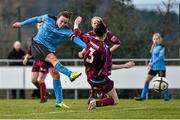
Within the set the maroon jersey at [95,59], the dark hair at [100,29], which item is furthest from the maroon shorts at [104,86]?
the dark hair at [100,29]

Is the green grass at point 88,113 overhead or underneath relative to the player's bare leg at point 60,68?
underneath

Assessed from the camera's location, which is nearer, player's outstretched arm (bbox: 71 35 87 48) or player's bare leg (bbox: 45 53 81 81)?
player's bare leg (bbox: 45 53 81 81)

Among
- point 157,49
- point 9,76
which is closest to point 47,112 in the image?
point 157,49

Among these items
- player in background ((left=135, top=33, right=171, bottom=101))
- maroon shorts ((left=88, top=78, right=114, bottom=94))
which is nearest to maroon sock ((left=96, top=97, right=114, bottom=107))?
maroon shorts ((left=88, top=78, right=114, bottom=94))

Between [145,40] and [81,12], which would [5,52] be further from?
[145,40]

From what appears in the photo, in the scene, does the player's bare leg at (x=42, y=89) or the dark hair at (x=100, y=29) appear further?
the player's bare leg at (x=42, y=89)

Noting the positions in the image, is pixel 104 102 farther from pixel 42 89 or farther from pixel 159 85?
→ pixel 159 85

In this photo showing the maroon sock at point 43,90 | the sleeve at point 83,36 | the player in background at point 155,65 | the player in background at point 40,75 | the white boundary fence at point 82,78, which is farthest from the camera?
the white boundary fence at point 82,78

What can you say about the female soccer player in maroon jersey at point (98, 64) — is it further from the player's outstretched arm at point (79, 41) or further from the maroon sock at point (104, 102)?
the player's outstretched arm at point (79, 41)

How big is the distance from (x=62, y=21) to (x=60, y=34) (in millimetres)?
364

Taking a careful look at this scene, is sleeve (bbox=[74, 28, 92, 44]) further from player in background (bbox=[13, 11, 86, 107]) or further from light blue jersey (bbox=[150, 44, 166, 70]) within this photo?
light blue jersey (bbox=[150, 44, 166, 70])

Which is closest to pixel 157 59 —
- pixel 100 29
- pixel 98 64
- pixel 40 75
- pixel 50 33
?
pixel 40 75

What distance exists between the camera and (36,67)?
20.6 meters

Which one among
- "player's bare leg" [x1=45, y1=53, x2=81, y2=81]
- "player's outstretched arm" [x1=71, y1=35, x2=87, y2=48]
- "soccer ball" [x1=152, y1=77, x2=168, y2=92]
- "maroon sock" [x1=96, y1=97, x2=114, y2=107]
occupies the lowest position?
"maroon sock" [x1=96, y1=97, x2=114, y2=107]
